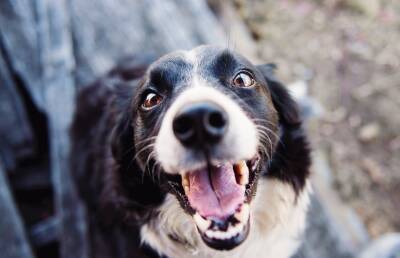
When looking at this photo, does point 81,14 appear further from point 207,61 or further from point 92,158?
point 207,61

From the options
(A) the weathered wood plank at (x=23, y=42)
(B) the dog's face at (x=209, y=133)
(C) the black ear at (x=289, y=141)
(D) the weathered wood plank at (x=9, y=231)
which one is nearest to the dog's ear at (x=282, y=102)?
(C) the black ear at (x=289, y=141)

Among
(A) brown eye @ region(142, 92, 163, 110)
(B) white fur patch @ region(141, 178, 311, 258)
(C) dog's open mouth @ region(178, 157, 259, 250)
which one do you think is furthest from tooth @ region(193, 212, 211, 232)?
(A) brown eye @ region(142, 92, 163, 110)

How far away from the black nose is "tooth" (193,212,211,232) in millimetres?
310

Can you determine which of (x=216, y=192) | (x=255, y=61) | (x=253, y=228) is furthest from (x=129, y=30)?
(x=216, y=192)

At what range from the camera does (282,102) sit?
87.8 inches

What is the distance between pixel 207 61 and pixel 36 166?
175 cm

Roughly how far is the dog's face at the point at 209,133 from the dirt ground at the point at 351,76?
6.04 feet

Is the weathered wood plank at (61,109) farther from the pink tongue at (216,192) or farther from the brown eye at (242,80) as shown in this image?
the brown eye at (242,80)

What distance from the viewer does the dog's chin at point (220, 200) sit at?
1697 millimetres

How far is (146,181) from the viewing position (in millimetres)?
2121

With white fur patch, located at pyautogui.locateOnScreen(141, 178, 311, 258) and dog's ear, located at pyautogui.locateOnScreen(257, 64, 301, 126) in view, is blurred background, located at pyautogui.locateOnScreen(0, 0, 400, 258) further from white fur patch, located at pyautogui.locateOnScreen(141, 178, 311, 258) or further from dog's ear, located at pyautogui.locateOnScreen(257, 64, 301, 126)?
white fur patch, located at pyautogui.locateOnScreen(141, 178, 311, 258)

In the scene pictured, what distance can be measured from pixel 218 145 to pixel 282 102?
0.74 meters

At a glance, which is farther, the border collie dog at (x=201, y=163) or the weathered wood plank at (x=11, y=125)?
the weathered wood plank at (x=11, y=125)

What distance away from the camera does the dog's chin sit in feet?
5.57
